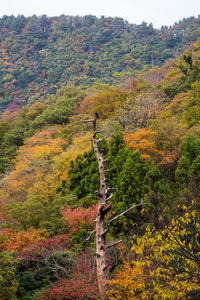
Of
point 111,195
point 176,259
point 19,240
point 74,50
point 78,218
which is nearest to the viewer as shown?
point 176,259

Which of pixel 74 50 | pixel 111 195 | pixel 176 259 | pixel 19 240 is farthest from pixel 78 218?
pixel 74 50

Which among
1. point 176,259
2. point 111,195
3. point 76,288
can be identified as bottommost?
point 76,288

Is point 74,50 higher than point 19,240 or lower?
higher

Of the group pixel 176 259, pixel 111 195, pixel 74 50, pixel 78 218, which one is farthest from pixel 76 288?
pixel 74 50

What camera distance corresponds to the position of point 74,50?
7719 centimetres

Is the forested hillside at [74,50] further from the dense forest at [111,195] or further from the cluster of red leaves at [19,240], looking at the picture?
the cluster of red leaves at [19,240]

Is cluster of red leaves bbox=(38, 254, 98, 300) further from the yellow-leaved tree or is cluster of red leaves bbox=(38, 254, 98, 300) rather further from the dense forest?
the yellow-leaved tree

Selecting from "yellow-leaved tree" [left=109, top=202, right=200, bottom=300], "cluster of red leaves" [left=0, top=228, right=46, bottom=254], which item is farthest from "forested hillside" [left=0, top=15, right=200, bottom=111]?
"yellow-leaved tree" [left=109, top=202, right=200, bottom=300]

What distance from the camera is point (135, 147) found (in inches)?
703

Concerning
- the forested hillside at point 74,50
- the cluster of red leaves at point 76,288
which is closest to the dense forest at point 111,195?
the cluster of red leaves at point 76,288

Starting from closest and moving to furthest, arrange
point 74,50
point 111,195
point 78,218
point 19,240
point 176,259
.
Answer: point 176,259, point 111,195, point 19,240, point 78,218, point 74,50

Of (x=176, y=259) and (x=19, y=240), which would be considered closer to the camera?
(x=176, y=259)

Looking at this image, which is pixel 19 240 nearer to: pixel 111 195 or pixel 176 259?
pixel 111 195

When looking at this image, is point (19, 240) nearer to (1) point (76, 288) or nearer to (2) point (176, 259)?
(1) point (76, 288)
